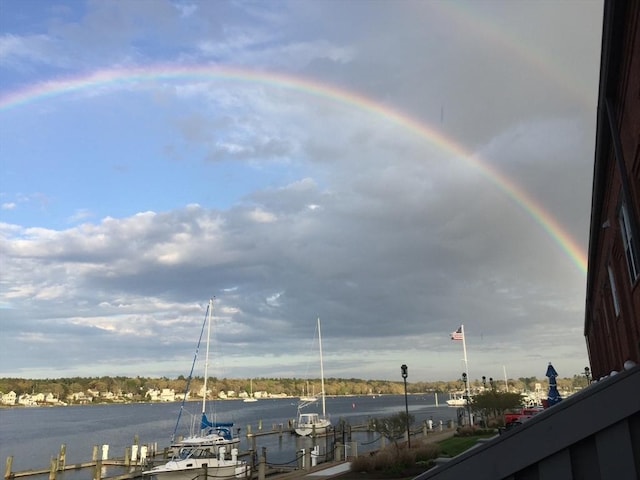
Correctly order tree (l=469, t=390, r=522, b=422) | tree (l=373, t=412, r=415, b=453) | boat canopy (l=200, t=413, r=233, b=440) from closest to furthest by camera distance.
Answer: tree (l=373, t=412, r=415, b=453) < boat canopy (l=200, t=413, r=233, b=440) < tree (l=469, t=390, r=522, b=422)

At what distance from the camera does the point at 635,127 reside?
8938mm

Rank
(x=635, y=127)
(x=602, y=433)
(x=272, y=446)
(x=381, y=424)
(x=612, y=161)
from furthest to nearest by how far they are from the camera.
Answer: (x=272, y=446)
(x=381, y=424)
(x=612, y=161)
(x=635, y=127)
(x=602, y=433)

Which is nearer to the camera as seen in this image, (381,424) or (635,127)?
(635,127)

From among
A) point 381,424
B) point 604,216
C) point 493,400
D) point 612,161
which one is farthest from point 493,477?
point 493,400

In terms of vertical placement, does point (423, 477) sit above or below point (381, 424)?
above

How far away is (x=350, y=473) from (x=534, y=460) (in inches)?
845

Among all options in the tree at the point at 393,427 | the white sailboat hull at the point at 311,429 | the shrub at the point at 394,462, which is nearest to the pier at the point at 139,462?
the tree at the point at 393,427

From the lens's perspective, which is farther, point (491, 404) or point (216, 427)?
point (216, 427)

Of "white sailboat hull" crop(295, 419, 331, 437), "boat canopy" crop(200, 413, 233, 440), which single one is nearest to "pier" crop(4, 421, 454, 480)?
"boat canopy" crop(200, 413, 233, 440)

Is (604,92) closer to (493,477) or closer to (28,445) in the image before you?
(493,477)

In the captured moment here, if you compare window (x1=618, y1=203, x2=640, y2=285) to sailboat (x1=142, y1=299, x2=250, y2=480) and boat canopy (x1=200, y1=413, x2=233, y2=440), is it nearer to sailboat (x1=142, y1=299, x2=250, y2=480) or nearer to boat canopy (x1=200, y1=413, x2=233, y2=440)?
sailboat (x1=142, y1=299, x2=250, y2=480)

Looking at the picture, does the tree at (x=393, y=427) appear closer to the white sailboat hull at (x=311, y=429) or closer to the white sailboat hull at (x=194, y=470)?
the white sailboat hull at (x=194, y=470)

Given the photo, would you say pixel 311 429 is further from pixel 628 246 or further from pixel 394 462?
pixel 628 246

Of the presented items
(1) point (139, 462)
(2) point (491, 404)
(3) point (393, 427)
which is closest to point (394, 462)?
(3) point (393, 427)
